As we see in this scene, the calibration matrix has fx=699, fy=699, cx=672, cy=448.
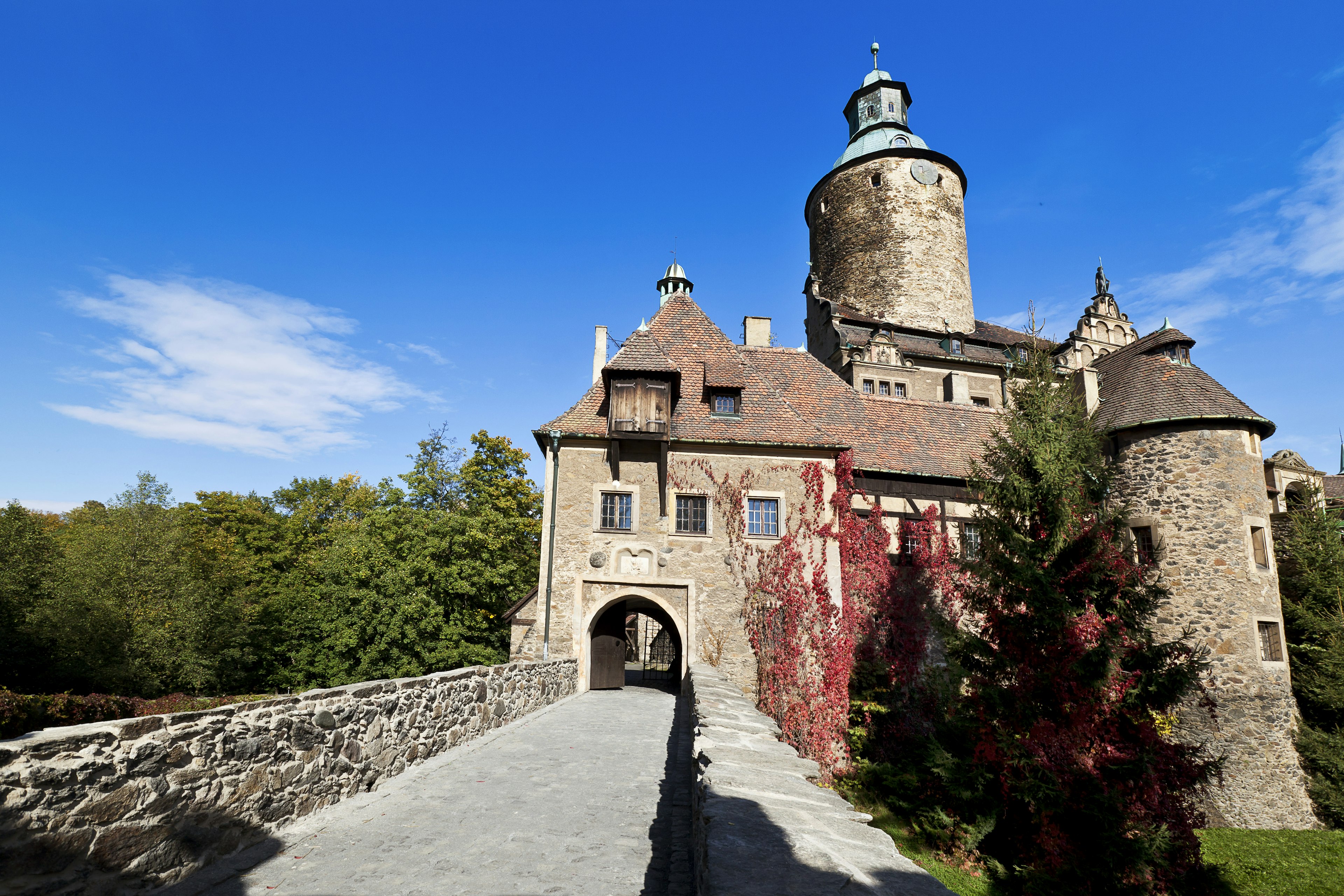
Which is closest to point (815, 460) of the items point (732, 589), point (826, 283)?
point (732, 589)

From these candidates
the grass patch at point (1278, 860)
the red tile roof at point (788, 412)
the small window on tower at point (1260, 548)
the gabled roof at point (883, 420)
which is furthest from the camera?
the gabled roof at point (883, 420)

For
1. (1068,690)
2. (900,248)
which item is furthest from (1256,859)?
(900,248)

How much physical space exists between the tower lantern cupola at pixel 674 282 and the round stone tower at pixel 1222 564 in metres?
15.0

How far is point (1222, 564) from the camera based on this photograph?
20016mm

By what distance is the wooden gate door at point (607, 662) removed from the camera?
57.4 feet

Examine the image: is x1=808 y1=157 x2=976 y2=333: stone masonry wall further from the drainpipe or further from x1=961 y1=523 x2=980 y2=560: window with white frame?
the drainpipe

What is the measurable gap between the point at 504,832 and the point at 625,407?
1230 centimetres

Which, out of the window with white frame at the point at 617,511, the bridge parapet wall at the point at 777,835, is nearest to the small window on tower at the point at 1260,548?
the window with white frame at the point at 617,511

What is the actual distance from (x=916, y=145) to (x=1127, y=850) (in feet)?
111

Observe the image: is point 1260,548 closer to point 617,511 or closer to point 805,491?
point 805,491

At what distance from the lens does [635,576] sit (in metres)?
17.1

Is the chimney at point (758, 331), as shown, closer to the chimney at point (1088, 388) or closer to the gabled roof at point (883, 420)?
the gabled roof at point (883, 420)

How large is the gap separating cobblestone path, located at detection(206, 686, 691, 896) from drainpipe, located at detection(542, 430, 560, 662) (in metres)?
7.08

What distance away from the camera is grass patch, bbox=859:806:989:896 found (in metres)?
11.9
